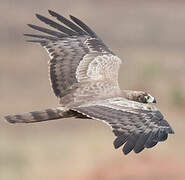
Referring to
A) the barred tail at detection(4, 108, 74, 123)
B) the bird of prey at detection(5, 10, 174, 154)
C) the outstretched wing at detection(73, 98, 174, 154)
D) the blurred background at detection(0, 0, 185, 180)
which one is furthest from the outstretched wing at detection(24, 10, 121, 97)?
the blurred background at detection(0, 0, 185, 180)

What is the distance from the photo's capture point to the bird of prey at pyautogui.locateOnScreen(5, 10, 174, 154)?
11070 millimetres

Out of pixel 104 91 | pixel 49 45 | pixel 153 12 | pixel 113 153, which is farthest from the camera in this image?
pixel 153 12

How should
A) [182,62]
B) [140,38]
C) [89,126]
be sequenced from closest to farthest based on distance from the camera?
[89,126]
[182,62]
[140,38]

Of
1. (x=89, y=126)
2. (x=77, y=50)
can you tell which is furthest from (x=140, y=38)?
(x=77, y=50)

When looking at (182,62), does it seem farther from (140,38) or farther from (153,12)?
(153,12)

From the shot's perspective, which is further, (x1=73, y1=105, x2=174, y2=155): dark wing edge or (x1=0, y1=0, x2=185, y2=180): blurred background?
(x1=0, y1=0, x2=185, y2=180): blurred background

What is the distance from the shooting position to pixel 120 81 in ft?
78.4

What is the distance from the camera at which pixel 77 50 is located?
1364 cm

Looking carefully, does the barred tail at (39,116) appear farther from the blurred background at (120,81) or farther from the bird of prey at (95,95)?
the blurred background at (120,81)

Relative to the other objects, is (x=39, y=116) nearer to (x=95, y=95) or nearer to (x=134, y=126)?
(x=95, y=95)

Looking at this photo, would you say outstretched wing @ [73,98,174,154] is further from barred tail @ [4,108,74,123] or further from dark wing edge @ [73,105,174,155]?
barred tail @ [4,108,74,123]

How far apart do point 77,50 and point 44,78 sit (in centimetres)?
1079

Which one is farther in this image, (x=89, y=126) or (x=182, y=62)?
(x=182, y=62)

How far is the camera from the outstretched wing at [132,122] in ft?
35.7
